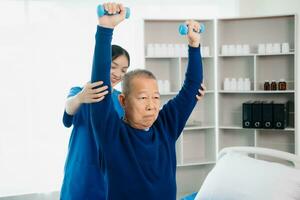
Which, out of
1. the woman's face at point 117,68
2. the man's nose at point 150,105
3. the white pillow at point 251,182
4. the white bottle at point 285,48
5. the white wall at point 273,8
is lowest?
the white pillow at point 251,182

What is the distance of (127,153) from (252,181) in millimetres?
1193

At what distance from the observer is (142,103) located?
1.01 metres

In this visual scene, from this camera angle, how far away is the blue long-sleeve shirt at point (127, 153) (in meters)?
0.92

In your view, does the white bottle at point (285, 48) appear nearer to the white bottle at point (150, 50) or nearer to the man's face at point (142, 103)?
the white bottle at point (150, 50)

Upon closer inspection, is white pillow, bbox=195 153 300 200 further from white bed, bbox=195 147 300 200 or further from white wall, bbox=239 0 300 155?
white wall, bbox=239 0 300 155

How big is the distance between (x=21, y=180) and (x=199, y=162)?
5.55 feet

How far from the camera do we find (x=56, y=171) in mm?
3730

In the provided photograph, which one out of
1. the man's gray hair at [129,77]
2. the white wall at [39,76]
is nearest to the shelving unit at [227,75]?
the white wall at [39,76]

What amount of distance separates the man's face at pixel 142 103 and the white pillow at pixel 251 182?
1105mm

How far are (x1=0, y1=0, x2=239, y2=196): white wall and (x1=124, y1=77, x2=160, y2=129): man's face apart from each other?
2581 millimetres

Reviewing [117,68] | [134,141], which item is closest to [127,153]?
[134,141]

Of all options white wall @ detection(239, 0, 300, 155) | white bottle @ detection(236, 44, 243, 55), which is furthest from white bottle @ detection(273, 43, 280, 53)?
white bottle @ detection(236, 44, 243, 55)

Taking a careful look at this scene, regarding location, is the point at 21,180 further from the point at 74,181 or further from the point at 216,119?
the point at 74,181

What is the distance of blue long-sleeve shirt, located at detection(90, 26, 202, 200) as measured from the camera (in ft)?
3.03
